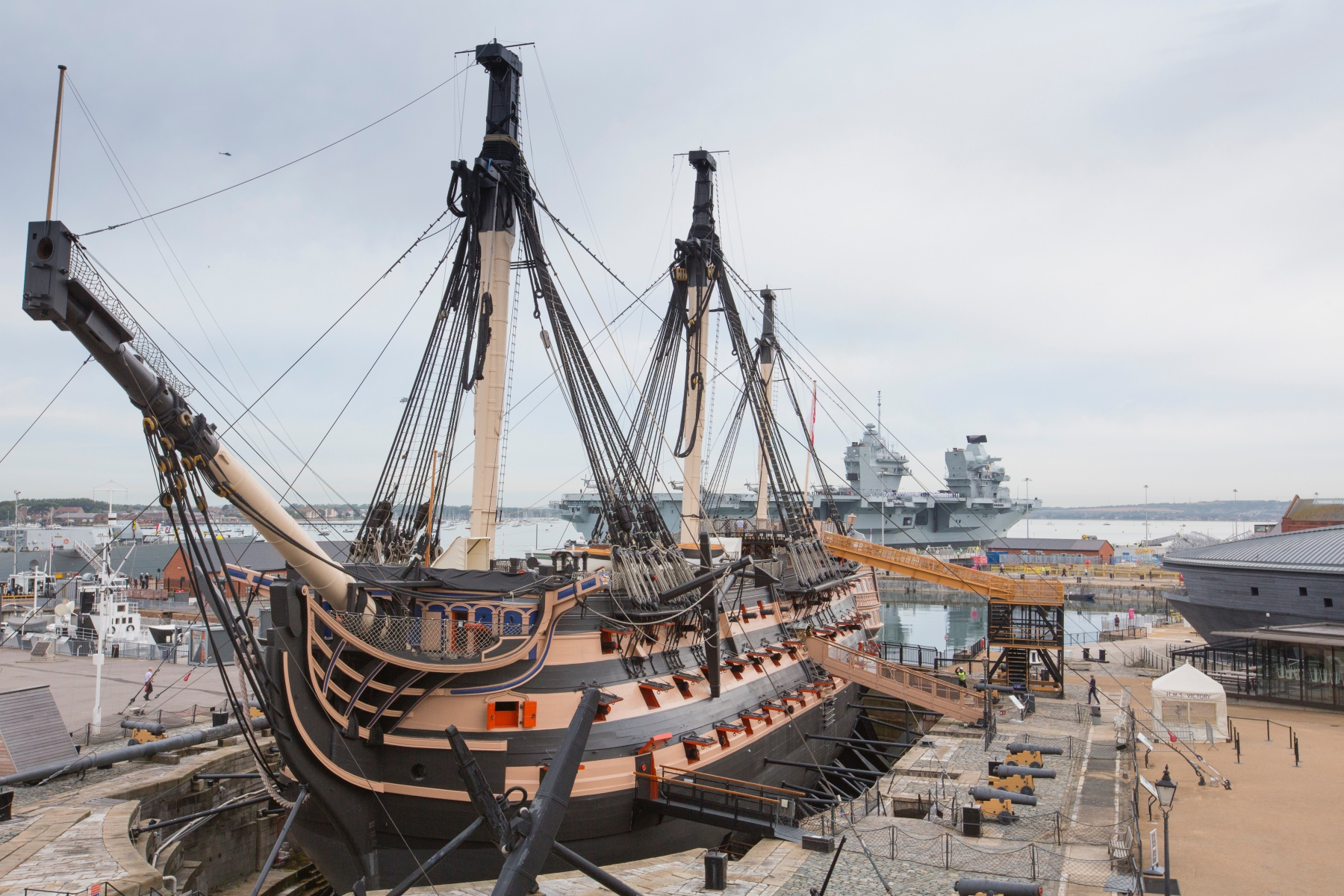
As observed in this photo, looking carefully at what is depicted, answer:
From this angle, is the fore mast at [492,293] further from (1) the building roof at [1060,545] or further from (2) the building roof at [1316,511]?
(1) the building roof at [1060,545]

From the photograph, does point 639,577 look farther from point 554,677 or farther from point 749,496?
point 749,496

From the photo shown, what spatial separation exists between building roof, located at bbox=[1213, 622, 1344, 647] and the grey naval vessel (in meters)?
65.4

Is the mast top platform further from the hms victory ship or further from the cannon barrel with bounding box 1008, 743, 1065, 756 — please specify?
the cannon barrel with bounding box 1008, 743, 1065, 756

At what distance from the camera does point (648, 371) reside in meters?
31.8

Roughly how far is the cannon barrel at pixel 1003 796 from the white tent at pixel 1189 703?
9089 mm

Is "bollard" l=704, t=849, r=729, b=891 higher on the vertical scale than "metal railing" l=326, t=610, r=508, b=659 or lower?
lower

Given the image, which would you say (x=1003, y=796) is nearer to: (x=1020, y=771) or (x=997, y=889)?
(x=1020, y=771)

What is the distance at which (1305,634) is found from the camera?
29.6 m

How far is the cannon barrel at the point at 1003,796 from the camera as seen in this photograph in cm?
1762

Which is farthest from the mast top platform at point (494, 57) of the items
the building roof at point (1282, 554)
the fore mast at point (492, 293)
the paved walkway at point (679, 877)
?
the building roof at point (1282, 554)

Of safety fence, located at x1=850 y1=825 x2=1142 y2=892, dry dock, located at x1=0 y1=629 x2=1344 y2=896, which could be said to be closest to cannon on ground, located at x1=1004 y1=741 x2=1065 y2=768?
dry dock, located at x1=0 y1=629 x2=1344 y2=896

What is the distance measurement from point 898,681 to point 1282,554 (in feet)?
68.5

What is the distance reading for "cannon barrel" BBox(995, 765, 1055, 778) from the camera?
19469 mm

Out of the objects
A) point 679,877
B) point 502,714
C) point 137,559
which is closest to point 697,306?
point 502,714
